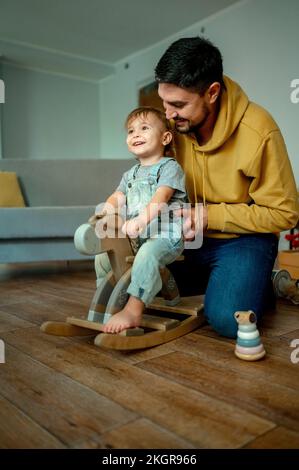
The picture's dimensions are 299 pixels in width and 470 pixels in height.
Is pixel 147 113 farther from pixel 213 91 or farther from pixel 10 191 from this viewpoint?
pixel 10 191

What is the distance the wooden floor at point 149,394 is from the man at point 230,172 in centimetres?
16

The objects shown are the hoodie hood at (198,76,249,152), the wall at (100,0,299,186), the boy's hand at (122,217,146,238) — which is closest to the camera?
the boy's hand at (122,217,146,238)

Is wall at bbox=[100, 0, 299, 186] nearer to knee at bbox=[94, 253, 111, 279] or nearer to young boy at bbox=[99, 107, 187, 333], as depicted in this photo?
young boy at bbox=[99, 107, 187, 333]

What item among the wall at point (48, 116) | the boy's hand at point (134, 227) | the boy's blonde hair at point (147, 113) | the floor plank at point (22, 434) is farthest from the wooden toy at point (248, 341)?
the wall at point (48, 116)

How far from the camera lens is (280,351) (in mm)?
1074

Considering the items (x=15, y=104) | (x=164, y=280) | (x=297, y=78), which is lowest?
(x=164, y=280)

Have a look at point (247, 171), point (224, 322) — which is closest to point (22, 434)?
point (224, 322)

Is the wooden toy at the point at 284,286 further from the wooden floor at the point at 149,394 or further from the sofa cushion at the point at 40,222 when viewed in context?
the sofa cushion at the point at 40,222

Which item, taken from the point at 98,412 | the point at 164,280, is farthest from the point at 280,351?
the point at 98,412

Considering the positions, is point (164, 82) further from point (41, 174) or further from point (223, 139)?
point (41, 174)

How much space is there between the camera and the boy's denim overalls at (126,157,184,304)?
3.55ft

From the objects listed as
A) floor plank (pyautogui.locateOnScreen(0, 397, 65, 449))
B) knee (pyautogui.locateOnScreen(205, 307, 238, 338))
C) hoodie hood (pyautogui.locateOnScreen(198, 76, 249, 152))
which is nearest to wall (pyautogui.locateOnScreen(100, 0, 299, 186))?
hoodie hood (pyautogui.locateOnScreen(198, 76, 249, 152))

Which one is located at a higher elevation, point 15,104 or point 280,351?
point 15,104

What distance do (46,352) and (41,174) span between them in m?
2.13
